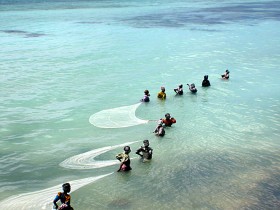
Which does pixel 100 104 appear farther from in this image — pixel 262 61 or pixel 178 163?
pixel 262 61

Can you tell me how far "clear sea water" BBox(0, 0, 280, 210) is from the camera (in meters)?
13.4

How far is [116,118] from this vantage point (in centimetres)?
2103

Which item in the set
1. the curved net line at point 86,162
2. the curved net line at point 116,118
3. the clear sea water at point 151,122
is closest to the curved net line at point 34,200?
the clear sea water at point 151,122

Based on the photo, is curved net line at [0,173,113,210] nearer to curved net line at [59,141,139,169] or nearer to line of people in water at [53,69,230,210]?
line of people in water at [53,69,230,210]

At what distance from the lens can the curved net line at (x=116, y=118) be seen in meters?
20.1

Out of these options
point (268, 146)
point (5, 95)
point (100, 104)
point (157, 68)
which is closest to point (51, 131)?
point (100, 104)

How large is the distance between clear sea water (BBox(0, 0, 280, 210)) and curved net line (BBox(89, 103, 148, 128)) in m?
0.47

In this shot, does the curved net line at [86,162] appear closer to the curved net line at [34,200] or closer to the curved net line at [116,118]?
the curved net line at [34,200]

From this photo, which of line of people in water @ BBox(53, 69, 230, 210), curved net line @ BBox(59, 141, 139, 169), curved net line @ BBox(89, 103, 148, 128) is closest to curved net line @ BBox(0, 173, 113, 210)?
line of people in water @ BBox(53, 69, 230, 210)

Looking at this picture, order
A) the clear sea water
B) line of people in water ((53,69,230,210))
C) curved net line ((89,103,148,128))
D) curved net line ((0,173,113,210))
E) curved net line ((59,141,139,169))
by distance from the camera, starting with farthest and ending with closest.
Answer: curved net line ((89,103,148,128))
curved net line ((59,141,139,169))
the clear sea water
curved net line ((0,173,113,210))
line of people in water ((53,69,230,210))

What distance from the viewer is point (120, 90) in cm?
2725

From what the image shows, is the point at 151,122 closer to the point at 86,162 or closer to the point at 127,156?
the point at 86,162

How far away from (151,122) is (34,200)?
9.17 meters

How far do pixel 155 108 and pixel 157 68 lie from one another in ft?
37.5
